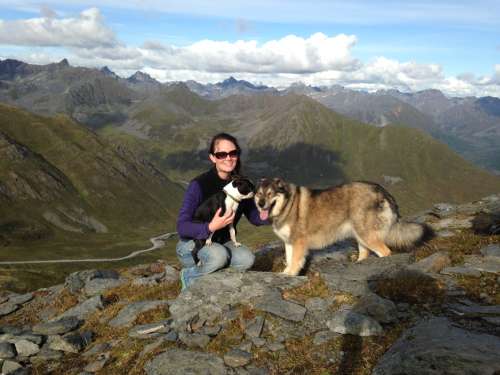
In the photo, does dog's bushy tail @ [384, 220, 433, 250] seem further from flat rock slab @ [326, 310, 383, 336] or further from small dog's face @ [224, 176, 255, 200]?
small dog's face @ [224, 176, 255, 200]

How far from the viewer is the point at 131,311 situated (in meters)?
15.1

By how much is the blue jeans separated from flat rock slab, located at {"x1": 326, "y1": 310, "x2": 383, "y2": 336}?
4.53m

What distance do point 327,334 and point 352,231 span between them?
610 centimetres

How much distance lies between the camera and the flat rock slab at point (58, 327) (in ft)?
47.9

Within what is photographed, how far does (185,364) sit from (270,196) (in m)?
6.12

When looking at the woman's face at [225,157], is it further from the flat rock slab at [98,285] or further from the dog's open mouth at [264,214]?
the flat rock slab at [98,285]

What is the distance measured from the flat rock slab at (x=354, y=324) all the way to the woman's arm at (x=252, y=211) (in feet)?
15.9

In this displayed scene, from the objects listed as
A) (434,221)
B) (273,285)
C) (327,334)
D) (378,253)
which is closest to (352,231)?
(378,253)

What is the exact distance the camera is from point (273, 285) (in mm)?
13930

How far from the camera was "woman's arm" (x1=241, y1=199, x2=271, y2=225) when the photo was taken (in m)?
15.5

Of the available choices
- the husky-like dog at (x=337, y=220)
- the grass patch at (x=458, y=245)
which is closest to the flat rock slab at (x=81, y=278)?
the husky-like dog at (x=337, y=220)

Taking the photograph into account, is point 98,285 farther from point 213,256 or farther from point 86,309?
point 213,256

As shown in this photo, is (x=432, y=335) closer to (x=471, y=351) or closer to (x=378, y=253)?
(x=471, y=351)

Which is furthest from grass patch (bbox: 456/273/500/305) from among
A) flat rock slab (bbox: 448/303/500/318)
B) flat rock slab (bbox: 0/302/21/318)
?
flat rock slab (bbox: 0/302/21/318)
